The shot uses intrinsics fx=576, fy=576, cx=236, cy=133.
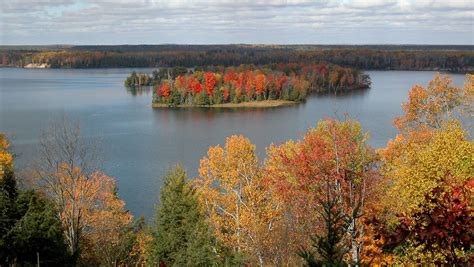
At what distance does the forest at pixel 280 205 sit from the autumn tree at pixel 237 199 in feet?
0.12

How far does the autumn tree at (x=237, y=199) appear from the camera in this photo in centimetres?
1199

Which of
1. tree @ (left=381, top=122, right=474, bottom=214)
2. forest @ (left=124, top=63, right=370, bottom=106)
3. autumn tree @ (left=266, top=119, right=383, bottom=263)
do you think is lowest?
forest @ (left=124, top=63, right=370, bottom=106)

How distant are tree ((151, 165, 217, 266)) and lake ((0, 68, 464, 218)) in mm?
6687

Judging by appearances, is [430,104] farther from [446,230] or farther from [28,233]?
[446,230]

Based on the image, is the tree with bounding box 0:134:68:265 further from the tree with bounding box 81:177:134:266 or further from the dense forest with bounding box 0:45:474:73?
the dense forest with bounding box 0:45:474:73

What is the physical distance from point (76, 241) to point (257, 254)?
420cm

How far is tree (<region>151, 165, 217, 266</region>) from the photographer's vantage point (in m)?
10.1

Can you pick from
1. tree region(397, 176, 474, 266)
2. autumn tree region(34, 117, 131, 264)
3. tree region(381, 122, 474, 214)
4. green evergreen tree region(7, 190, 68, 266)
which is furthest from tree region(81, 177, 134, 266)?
tree region(397, 176, 474, 266)

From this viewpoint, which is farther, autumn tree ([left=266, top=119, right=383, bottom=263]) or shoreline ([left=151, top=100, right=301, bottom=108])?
shoreline ([left=151, top=100, right=301, bottom=108])

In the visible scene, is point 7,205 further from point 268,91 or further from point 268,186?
point 268,91

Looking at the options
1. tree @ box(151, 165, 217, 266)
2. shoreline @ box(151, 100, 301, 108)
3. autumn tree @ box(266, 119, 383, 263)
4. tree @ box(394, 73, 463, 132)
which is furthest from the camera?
shoreline @ box(151, 100, 301, 108)

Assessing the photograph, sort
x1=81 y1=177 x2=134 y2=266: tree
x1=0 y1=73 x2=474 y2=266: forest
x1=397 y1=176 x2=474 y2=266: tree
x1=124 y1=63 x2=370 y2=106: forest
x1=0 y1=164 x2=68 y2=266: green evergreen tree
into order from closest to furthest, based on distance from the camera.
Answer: x1=397 y1=176 x2=474 y2=266: tree < x1=0 y1=73 x2=474 y2=266: forest < x1=0 y1=164 x2=68 y2=266: green evergreen tree < x1=81 y1=177 x2=134 y2=266: tree < x1=124 y1=63 x2=370 y2=106: forest

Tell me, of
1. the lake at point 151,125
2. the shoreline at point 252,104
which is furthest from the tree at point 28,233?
the shoreline at point 252,104

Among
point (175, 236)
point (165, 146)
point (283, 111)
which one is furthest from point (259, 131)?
point (175, 236)
